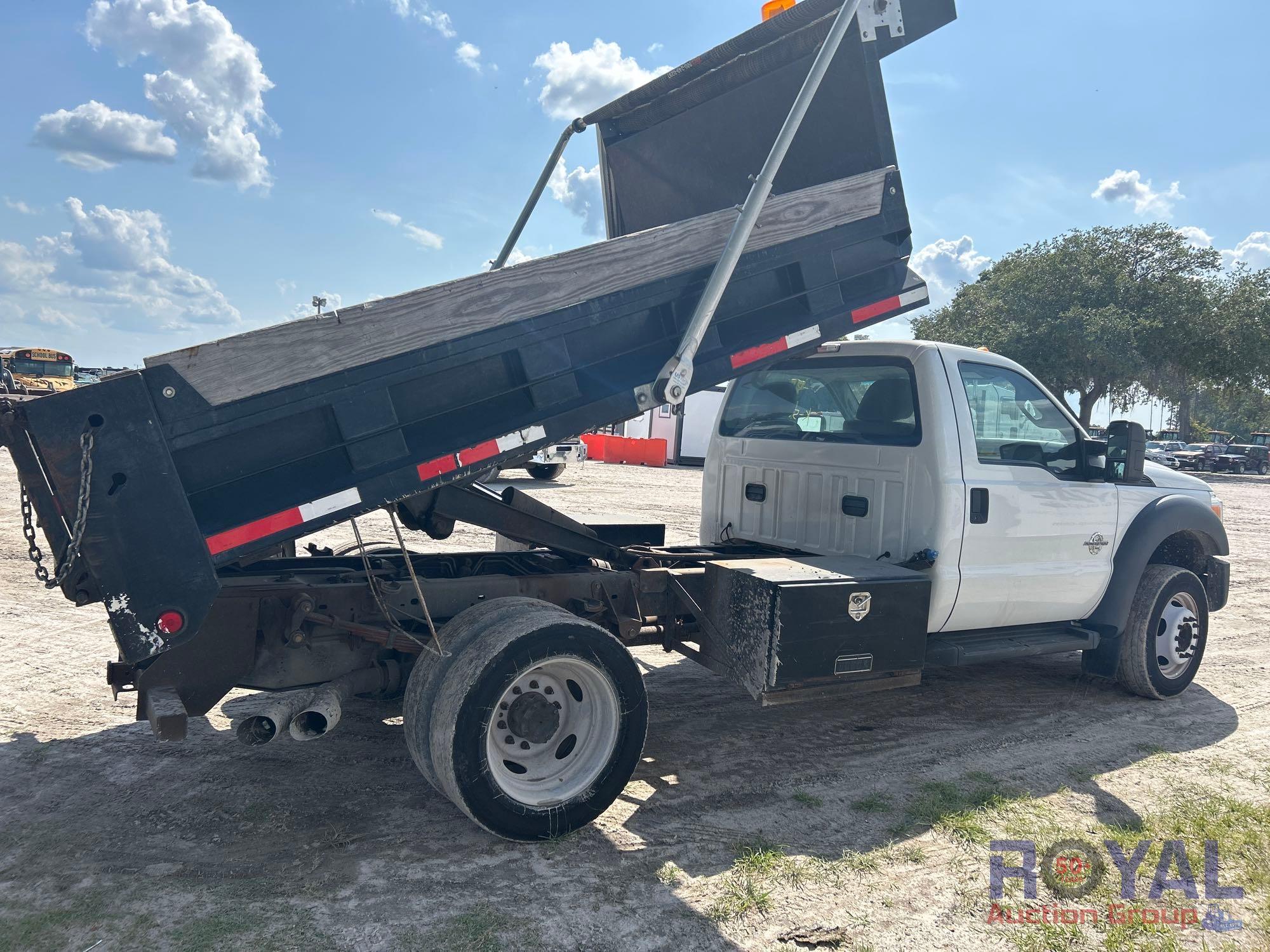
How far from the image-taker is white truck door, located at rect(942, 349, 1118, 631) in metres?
5.16

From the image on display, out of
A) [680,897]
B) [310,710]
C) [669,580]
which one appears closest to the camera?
[680,897]

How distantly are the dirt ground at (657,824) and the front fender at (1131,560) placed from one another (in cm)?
37

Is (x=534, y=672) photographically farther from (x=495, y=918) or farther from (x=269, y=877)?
(x=269, y=877)

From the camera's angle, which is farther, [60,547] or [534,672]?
[534,672]

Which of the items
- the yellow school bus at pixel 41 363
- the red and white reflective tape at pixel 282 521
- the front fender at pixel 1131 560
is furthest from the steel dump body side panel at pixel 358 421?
the yellow school bus at pixel 41 363

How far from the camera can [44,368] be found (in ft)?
129

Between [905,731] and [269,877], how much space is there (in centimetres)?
356

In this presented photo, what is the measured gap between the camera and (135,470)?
3.07 metres

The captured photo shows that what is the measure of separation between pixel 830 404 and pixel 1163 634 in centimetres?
283

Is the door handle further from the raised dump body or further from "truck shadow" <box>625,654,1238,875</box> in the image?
"truck shadow" <box>625,654,1238,875</box>

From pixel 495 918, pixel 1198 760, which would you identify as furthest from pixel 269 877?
pixel 1198 760

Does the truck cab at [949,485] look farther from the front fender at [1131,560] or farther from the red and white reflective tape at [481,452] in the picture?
the red and white reflective tape at [481,452]

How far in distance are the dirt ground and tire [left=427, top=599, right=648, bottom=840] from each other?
0.21 m

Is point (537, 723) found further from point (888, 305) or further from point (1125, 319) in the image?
point (1125, 319)
